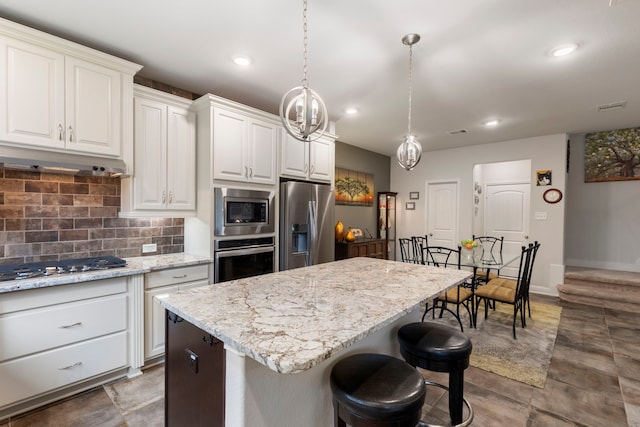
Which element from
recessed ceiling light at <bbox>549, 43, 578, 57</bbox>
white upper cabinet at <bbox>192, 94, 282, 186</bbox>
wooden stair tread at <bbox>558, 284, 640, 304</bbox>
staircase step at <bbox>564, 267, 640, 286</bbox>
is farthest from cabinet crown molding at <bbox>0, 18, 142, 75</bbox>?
staircase step at <bbox>564, 267, 640, 286</bbox>

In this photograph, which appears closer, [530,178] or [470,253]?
[470,253]

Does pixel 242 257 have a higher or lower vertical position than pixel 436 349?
higher

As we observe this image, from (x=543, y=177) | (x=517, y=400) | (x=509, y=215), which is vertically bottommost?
(x=517, y=400)

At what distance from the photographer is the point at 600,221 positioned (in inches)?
204

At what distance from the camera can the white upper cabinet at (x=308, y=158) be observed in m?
3.48

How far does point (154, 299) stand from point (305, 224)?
174 cm

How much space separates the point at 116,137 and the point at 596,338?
17.0 feet

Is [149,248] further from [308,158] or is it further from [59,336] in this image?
[308,158]

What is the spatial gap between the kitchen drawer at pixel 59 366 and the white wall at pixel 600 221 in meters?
6.99

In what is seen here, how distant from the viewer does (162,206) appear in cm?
276

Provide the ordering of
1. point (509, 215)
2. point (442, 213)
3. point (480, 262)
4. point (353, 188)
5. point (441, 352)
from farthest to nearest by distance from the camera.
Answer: point (442, 213), point (509, 215), point (353, 188), point (480, 262), point (441, 352)

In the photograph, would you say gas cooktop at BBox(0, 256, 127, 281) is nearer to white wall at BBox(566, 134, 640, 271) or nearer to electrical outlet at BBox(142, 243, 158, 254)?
electrical outlet at BBox(142, 243, 158, 254)

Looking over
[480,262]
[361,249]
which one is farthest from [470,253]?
[361,249]

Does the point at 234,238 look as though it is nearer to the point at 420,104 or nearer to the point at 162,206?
Result: the point at 162,206
